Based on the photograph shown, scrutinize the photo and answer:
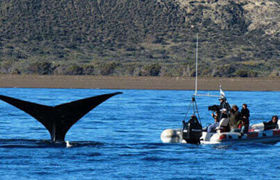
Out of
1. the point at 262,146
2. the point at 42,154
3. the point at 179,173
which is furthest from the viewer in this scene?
the point at 262,146

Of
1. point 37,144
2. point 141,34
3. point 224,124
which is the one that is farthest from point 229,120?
point 141,34

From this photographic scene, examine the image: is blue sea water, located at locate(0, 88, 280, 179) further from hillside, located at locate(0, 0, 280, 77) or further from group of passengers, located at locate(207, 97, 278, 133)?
hillside, located at locate(0, 0, 280, 77)

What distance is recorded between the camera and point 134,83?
3376 inches

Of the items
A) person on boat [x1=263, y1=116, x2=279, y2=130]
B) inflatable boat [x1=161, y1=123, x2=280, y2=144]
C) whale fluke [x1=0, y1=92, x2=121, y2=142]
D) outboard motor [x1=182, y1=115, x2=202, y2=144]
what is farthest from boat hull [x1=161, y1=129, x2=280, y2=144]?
whale fluke [x1=0, y1=92, x2=121, y2=142]

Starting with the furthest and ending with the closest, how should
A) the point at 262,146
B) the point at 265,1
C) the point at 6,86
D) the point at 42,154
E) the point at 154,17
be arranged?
the point at 265,1, the point at 154,17, the point at 6,86, the point at 262,146, the point at 42,154

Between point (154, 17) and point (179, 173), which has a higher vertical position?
point (154, 17)

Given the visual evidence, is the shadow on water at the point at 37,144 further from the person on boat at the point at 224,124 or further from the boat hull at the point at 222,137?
the person on boat at the point at 224,124

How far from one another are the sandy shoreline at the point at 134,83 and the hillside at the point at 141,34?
1208 cm

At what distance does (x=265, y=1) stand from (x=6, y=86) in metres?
79.8

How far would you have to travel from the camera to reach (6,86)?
3275 inches

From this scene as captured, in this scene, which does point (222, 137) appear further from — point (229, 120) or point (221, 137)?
point (229, 120)

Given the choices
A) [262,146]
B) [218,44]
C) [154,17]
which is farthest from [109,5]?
[262,146]

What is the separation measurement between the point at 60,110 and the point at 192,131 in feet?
26.8

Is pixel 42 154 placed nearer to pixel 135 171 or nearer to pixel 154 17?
pixel 135 171
